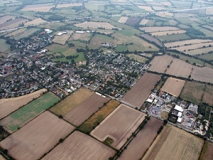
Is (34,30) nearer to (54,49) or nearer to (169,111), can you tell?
(54,49)

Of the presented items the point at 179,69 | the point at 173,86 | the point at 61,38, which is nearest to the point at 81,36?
the point at 61,38

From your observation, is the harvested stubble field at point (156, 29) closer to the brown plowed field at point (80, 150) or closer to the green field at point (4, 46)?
the green field at point (4, 46)

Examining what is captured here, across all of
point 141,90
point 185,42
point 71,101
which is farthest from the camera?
point 185,42

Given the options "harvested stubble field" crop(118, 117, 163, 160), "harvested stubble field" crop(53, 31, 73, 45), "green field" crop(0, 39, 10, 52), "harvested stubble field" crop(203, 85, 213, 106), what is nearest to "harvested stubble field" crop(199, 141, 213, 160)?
"harvested stubble field" crop(118, 117, 163, 160)

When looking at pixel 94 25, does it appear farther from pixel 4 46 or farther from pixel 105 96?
pixel 105 96

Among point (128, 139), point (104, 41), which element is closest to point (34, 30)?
point (104, 41)

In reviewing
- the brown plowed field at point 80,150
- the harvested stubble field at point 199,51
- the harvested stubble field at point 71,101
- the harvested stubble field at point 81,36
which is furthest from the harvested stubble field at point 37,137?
the harvested stubble field at point 199,51

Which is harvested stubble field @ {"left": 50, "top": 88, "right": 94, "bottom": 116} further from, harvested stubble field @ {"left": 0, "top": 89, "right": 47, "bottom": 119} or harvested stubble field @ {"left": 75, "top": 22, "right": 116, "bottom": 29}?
harvested stubble field @ {"left": 75, "top": 22, "right": 116, "bottom": 29}
